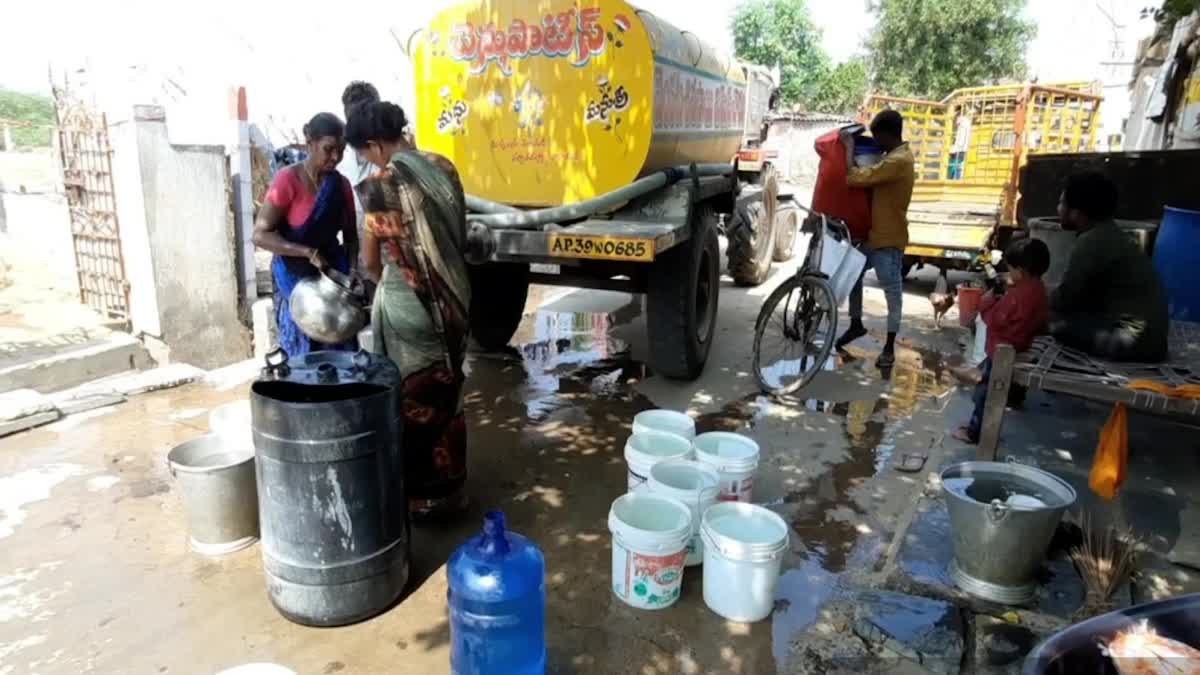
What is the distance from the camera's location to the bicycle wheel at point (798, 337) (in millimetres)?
4824

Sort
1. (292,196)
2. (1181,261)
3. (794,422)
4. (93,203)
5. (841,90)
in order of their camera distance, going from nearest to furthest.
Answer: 1. (292,196)
2. (1181,261)
3. (794,422)
4. (93,203)
5. (841,90)

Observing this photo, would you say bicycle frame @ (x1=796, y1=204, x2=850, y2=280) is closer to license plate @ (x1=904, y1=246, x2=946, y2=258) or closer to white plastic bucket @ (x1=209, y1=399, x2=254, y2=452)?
license plate @ (x1=904, y1=246, x2=946, y2=258)

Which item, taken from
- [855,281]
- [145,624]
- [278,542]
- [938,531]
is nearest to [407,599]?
[278,542]

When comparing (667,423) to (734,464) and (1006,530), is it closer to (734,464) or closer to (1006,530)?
(734,464)

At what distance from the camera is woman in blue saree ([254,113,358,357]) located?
337 centimetres

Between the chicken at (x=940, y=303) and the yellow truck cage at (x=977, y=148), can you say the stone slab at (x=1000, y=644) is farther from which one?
the yellow truck cage at (x=977, y=148)

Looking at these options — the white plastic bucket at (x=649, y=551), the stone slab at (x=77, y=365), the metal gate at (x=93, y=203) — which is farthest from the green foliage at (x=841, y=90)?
the white plastic bucket at (x=649, y=551)

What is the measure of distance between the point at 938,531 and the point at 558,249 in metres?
2.26

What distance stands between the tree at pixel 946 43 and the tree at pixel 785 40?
12091 millimetres

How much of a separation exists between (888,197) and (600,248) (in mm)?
2421

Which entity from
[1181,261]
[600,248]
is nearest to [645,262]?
→ [600,248]

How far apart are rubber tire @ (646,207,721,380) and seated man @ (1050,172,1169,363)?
6.67 ft

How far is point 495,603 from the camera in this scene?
6.91 feet

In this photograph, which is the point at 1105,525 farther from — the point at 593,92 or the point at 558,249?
the point at 593,92
